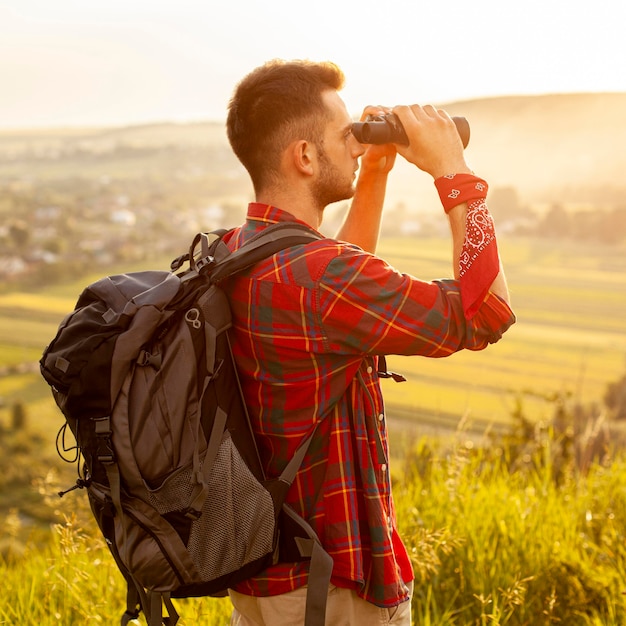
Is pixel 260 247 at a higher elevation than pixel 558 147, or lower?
lower

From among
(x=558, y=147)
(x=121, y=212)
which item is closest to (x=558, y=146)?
(x=558, y=147)

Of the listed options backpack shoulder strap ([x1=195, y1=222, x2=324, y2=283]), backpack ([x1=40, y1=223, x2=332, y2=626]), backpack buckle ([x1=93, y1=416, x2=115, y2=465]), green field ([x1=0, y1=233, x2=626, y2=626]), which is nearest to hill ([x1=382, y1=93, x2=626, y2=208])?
green field ([x1=0, y1=233, x2=626, y2=626])

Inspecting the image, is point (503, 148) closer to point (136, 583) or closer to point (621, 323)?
point (621, 323)

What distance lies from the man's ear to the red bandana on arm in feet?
0.95

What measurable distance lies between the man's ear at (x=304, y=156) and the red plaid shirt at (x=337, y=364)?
11 centimetres

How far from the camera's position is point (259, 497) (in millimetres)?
1600

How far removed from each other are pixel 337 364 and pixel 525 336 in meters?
16.3

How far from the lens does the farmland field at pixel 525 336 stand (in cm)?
454

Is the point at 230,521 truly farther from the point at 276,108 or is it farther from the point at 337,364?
the point at 276,108

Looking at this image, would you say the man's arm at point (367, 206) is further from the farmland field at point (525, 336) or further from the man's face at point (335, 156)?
the farmland field at point (525, 336)

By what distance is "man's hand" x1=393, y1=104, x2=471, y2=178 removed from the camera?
5.59 ft

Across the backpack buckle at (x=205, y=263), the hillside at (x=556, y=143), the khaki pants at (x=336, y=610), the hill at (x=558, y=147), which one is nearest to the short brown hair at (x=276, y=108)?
A: the backpack buckle at (x=205, y=263)

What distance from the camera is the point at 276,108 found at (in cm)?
174

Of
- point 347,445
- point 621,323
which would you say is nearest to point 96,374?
point 347,445
